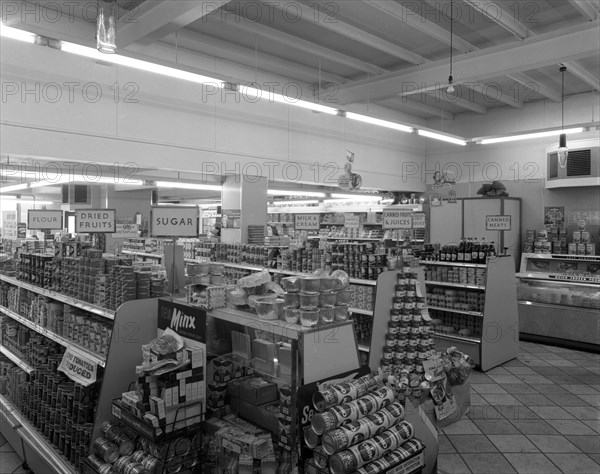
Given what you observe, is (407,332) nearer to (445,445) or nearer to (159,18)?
(445,445)

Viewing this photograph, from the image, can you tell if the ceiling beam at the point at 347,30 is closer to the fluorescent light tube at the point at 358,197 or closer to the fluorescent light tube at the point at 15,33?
the fluorescent light tube at the point at 15,33

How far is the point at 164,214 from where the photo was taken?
4273mm

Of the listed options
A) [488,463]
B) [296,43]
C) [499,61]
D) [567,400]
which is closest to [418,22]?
[499,61]

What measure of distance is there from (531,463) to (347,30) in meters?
6.30

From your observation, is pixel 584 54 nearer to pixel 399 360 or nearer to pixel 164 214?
pixel 399 360

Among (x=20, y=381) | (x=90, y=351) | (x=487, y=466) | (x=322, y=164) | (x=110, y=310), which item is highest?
(x=322, y=164)

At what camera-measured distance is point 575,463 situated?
4355mm

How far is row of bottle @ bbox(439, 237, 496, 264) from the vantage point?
7195mm

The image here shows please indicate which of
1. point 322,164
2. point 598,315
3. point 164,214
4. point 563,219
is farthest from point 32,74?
point 563,219

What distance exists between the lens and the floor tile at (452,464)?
13.9 ft

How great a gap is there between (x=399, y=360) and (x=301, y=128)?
21.7ft

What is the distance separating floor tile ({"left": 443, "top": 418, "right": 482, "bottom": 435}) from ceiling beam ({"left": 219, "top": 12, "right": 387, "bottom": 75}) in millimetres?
6294

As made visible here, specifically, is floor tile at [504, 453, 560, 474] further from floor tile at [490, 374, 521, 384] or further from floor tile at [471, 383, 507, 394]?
floor tile at [490, 374, 521, 384]

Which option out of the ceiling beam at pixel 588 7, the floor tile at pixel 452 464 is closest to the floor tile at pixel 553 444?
the floor tile at pixel 452 464
